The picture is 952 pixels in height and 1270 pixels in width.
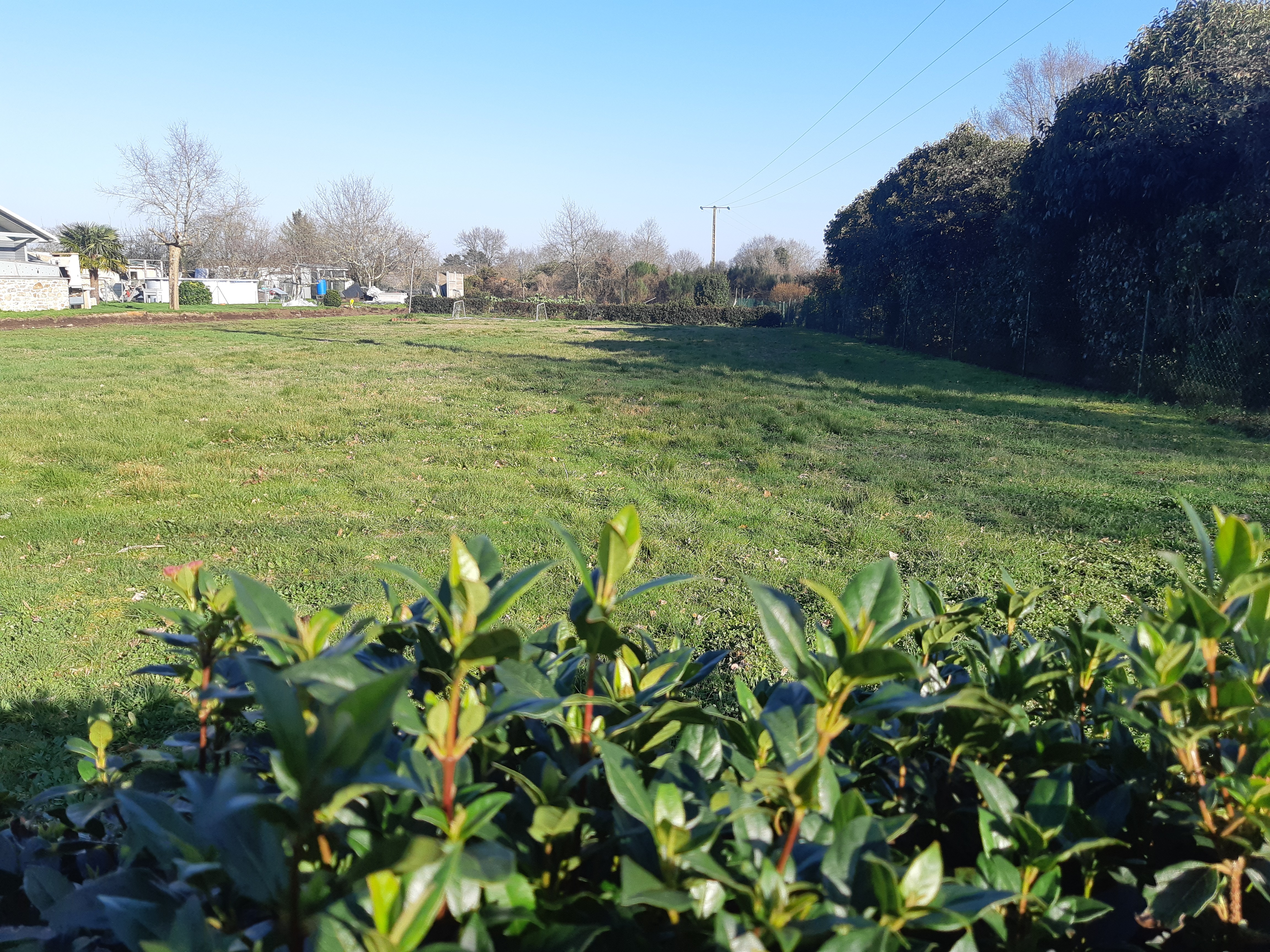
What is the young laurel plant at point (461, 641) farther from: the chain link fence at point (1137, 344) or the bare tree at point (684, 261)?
the bare tree at point (684, 261)

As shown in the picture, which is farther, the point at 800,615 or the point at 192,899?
the point at 800,615

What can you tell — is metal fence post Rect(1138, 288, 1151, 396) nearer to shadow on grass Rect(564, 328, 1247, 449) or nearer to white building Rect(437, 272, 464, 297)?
shadow on grass Rect(564, 328, 1247, 449)

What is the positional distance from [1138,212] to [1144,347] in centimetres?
235

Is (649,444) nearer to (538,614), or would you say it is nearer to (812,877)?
(538,614)

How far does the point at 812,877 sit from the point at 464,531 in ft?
15.6

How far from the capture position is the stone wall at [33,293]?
116 feet

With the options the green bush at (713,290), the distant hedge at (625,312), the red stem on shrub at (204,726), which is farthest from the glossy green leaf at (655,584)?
the green bush at (713,290)

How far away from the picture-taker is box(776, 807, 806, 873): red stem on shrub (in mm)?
799

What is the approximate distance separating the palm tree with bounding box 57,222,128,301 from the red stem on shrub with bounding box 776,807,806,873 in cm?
6023

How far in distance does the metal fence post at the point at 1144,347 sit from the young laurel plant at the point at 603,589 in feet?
43.2

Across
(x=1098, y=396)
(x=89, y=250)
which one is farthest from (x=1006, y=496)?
(x=89, y=250)

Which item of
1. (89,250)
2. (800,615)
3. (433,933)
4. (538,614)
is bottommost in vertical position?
(538,614)

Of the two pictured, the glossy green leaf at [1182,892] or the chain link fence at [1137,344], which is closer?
the glossy green leaf at [1182,892]

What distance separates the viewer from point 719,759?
105 centimetres
